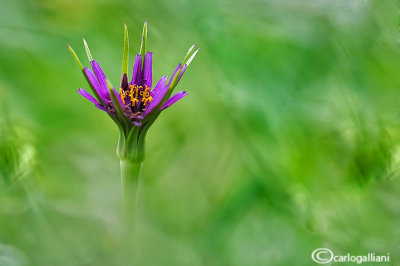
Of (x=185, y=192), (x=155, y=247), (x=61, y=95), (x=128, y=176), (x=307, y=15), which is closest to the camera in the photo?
(x=128, y=176)

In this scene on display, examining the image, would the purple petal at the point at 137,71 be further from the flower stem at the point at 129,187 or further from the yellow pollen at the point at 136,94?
the flower stem at the point at 129,187

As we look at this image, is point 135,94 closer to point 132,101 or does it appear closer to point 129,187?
point 132,101

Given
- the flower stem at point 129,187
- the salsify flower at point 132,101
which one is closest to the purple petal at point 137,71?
→ the salsify flower at point 132,101

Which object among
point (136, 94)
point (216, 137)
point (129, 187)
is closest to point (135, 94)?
point (136, 94)

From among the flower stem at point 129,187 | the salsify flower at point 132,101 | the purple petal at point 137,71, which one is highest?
the purple petal at point 137,71

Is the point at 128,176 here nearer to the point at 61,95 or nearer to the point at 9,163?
the point at 9,163

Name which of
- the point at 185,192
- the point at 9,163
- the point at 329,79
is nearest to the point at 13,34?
the point at 9,163

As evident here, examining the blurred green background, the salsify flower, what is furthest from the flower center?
the blurred green background
